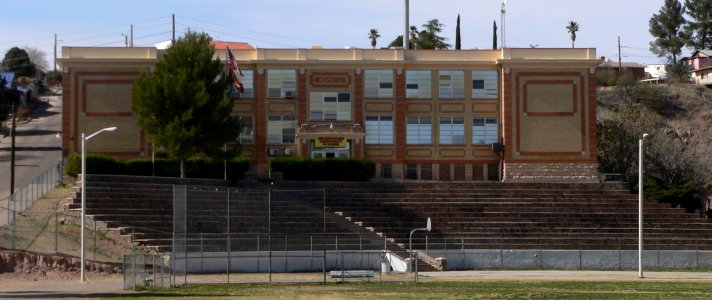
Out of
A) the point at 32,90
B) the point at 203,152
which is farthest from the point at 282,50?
the point at 32,90

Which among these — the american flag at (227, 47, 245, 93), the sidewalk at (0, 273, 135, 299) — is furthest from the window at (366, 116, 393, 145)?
the sidewalk at (0, 273, 135, 299)

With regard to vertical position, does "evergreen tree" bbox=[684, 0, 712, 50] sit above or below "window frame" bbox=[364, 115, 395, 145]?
above

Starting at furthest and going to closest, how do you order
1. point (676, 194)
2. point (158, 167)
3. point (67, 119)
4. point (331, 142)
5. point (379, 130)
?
point (379, 130), point (331, 142), point (676, 194), point (67, 119), point (158, 167)

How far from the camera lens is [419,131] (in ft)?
290

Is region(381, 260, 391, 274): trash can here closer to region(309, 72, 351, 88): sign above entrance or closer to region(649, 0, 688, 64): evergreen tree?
region(309, 72, 351, 88): sign above entrance

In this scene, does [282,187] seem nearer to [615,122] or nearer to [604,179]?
[604,179]

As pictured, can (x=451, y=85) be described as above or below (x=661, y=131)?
Result: above

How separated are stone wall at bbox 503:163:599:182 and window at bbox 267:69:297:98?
14.7 metres

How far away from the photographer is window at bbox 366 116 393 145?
289 ft

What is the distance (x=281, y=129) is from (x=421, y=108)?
30.4ft

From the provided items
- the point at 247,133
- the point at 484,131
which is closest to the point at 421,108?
the point at 484,131

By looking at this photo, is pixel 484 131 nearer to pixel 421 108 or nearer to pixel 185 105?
pixel 421 108

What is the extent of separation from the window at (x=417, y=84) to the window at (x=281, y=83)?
7.41 meters

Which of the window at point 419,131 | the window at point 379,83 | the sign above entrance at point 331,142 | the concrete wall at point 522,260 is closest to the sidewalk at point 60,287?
the concrete wall at point 522,260
